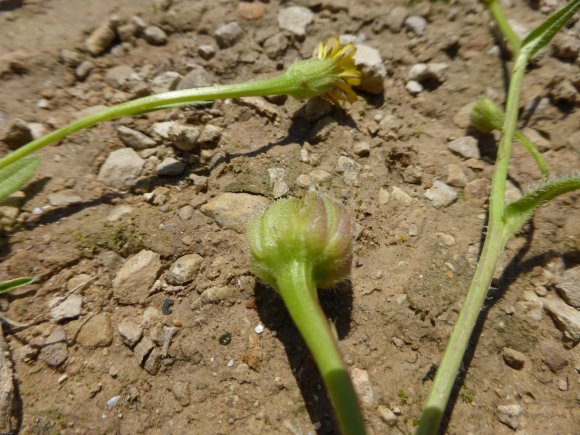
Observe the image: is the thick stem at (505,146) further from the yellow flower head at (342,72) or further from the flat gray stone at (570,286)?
the yellow flower head at (342,72)

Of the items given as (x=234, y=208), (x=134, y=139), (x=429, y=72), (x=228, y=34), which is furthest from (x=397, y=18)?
(x=134, y=139)

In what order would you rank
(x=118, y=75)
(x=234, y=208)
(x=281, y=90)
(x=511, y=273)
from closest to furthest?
(x=511, y=273)
(x=234, y=208)
(x=281, y=90)
(x=118, y=75)

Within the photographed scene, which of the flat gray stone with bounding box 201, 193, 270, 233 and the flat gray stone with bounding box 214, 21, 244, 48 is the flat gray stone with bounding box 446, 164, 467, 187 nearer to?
the flat gray stone with bounding box 201, 193, 270, 233

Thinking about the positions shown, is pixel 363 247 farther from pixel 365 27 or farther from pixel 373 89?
pixel 365 27

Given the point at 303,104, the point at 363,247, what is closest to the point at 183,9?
the point at 303,104

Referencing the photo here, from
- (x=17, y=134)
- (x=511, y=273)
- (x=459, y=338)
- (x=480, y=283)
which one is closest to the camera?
(x=459, y=338)

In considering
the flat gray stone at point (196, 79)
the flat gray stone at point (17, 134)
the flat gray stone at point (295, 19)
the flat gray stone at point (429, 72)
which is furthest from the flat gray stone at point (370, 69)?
the flat gray stone at point (17, 134)

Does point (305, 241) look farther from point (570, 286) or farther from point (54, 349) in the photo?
point (570, 286)
